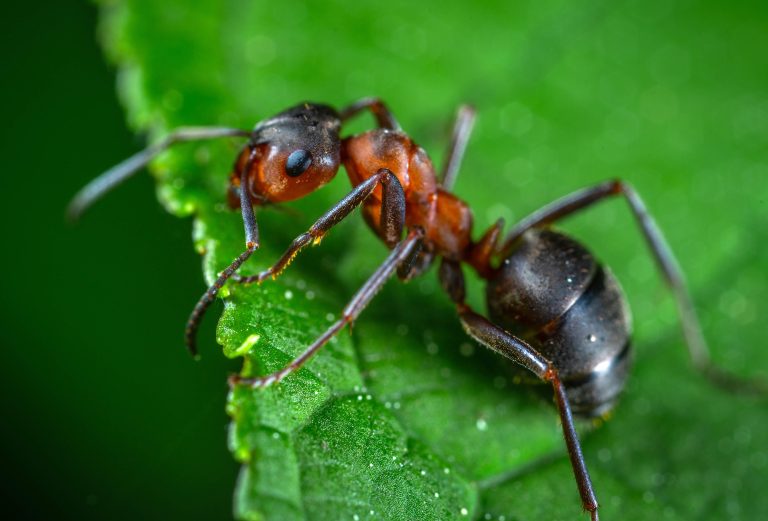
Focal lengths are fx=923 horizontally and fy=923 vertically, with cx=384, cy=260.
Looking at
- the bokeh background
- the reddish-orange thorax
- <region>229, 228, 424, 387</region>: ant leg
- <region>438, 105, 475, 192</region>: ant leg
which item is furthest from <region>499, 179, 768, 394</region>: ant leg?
<region>229, 228, 424, 387</region>: ant leg

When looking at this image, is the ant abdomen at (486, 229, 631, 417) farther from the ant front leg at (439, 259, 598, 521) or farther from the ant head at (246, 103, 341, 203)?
the ant head at (246, 103, 341, 203)

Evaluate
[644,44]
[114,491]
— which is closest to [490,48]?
[644,44]

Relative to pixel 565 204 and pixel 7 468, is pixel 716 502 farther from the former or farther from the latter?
pixel 7 468

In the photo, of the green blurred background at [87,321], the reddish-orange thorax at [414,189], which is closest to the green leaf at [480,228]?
the reddish-orange thorax at [414,189]

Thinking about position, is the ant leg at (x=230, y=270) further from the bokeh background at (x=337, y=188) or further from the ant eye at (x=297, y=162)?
the bokeh background at (x=337, y=188)

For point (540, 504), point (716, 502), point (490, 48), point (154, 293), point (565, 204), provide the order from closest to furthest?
point (540, 504) < point (716, 502) < point (565, 204) < point (154, 293) < point (490, 48)
